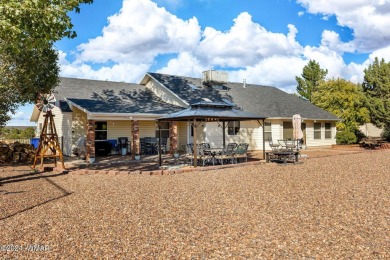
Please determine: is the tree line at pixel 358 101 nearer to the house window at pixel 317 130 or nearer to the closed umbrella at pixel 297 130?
the house window at pixel 317 130

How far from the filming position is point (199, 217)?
6672 millimetres

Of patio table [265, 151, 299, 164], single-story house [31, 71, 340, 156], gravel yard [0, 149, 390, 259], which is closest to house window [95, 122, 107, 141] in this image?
single-story house [31, 71, 340, 156]

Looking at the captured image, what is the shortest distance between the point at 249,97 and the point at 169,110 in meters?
9.57

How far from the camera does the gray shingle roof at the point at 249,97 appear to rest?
81.7 feet

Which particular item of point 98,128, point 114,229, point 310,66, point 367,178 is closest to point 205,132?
point 98,128

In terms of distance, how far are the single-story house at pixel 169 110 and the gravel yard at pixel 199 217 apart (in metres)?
8.27

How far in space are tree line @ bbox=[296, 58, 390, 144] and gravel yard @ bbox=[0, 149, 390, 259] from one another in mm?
20292

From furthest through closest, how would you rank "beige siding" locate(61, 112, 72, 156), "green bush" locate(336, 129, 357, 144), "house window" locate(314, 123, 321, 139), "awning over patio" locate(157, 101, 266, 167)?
1. "green bush" locate(336, 129, 357, 144)
2. "house window" locate(314, 123, 321, 139)
3. "beige siding" locate(61, 112, 72, 156)
4. "awning over patio" locate(157, 101, 266, 167)

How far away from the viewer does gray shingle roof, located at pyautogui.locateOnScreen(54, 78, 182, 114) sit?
63.3 feet

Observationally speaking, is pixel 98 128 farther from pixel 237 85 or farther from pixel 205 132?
pixel 237 85

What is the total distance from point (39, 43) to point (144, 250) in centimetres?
786

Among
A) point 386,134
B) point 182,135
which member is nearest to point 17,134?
point 182,135

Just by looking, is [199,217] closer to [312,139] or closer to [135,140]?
[135,140]

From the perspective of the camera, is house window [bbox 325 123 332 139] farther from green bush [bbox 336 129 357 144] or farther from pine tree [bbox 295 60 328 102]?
pine tree [bbox 295 60 328 102]
